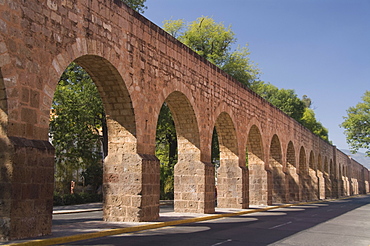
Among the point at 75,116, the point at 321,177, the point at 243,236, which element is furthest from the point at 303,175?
the point at 243,236

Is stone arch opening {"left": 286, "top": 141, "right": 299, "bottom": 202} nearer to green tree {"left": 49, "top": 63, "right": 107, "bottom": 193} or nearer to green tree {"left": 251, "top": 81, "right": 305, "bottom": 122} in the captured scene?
green tree {"left": 49, "top": 63, "right": 107, "bottom": 193}

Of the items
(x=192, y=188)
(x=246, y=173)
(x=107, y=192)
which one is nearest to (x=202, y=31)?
(x=246, y=173)

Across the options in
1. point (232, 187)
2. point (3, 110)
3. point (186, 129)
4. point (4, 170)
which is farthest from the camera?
point (232, 187)

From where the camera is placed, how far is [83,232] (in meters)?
9.45

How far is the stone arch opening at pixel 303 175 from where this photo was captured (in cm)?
3368

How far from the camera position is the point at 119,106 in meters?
12.3

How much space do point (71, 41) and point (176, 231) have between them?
16.9 feet

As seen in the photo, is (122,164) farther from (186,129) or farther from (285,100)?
(285,100)

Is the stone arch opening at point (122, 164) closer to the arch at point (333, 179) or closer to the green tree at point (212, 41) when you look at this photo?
the green tree at point (212, 41)

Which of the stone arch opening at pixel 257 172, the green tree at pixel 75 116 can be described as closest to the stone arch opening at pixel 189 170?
the stone arch opening at pixel 257 172

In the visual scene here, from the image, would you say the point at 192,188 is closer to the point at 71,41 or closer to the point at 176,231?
the point at 176,231

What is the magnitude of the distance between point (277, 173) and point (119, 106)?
58.2 ft

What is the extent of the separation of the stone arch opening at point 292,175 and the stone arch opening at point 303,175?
6.20 feet

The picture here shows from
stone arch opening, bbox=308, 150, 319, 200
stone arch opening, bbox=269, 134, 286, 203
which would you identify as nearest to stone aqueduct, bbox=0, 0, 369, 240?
stone arch opening, bbox=269, 134, 286, 203
